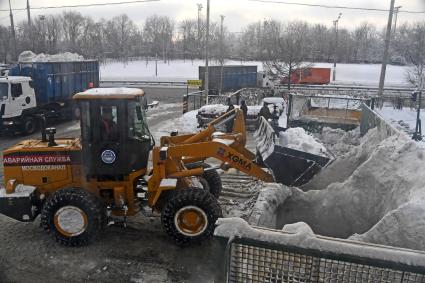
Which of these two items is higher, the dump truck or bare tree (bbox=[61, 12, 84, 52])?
bare tree (bbox=[61, 12, 84, 52])

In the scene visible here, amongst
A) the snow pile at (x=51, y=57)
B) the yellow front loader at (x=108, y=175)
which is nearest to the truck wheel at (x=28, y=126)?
the snow pile at (x=51, y=57)

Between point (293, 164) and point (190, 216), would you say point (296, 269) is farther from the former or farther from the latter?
point (293, 164)

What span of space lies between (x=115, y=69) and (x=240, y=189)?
5945cm

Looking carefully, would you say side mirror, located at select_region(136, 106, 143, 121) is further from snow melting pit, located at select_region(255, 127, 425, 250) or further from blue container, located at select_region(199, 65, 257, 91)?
blue container, located at select_region(199, 65, 257, 91)

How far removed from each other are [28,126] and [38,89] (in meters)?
2.64

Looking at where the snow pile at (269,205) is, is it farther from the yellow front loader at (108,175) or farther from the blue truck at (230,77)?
the blue truck at (230,77)

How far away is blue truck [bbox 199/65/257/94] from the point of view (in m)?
31.2

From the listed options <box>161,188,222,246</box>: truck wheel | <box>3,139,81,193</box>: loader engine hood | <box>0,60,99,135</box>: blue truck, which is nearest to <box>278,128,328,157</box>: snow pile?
<box>161,188,222,246</box>: truck wheel

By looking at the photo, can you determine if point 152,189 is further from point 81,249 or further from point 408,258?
point 408,258

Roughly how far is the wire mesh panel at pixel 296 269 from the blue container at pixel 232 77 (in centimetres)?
2782

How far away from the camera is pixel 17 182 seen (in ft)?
23.7

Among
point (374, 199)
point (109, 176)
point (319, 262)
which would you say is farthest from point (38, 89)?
point (319, 262)

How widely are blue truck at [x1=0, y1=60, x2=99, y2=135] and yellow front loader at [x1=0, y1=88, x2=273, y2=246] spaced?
808 centimetres

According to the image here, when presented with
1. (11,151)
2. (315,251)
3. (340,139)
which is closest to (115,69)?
(340,139)
